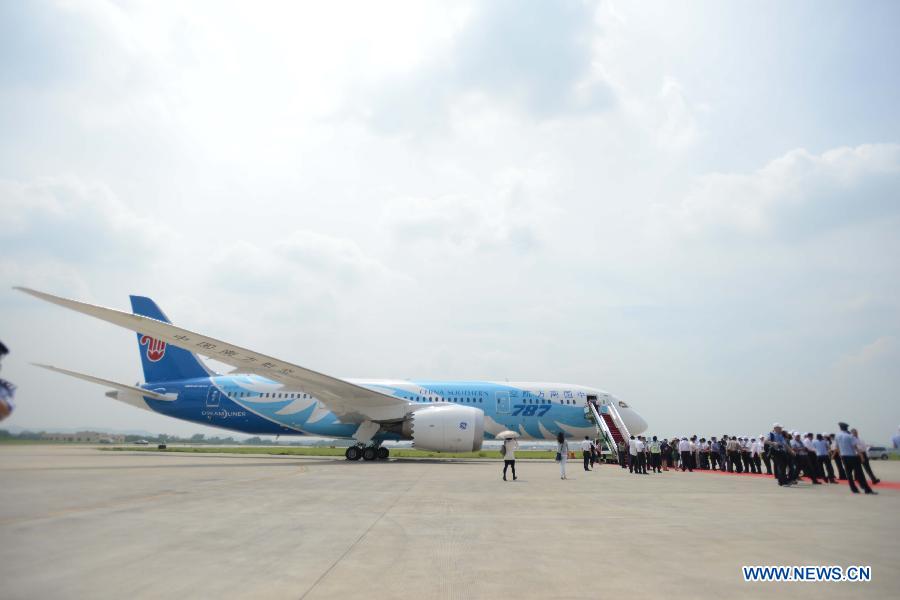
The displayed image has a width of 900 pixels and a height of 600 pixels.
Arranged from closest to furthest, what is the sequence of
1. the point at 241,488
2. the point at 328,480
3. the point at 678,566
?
the point at 678,566
the point at 241,488
the point at 328,480

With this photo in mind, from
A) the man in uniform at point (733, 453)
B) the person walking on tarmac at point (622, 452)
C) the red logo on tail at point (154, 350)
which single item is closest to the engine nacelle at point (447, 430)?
the person walking on tarmac at point (622, 452)

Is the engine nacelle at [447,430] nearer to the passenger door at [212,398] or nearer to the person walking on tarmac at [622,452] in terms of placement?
the person walking on tarmac at [622,452]

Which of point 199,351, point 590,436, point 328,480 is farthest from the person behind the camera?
point 590,436

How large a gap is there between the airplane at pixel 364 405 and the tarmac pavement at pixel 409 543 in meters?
10.9

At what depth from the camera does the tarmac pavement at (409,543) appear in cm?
395

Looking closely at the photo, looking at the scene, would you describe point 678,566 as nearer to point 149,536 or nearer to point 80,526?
point 149,536

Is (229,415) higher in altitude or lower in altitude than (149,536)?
higher

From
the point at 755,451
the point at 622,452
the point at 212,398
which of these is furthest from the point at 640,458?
the point at 212,398

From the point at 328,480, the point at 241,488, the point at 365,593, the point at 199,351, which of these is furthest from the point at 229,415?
the point at 365,593

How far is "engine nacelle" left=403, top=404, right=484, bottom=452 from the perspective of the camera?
67.3 feet

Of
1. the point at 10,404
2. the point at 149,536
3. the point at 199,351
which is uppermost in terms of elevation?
the point at 199,351

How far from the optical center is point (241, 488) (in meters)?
10.6

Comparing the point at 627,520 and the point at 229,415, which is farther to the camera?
the point at 229,415

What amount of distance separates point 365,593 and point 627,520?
15.7 ft
